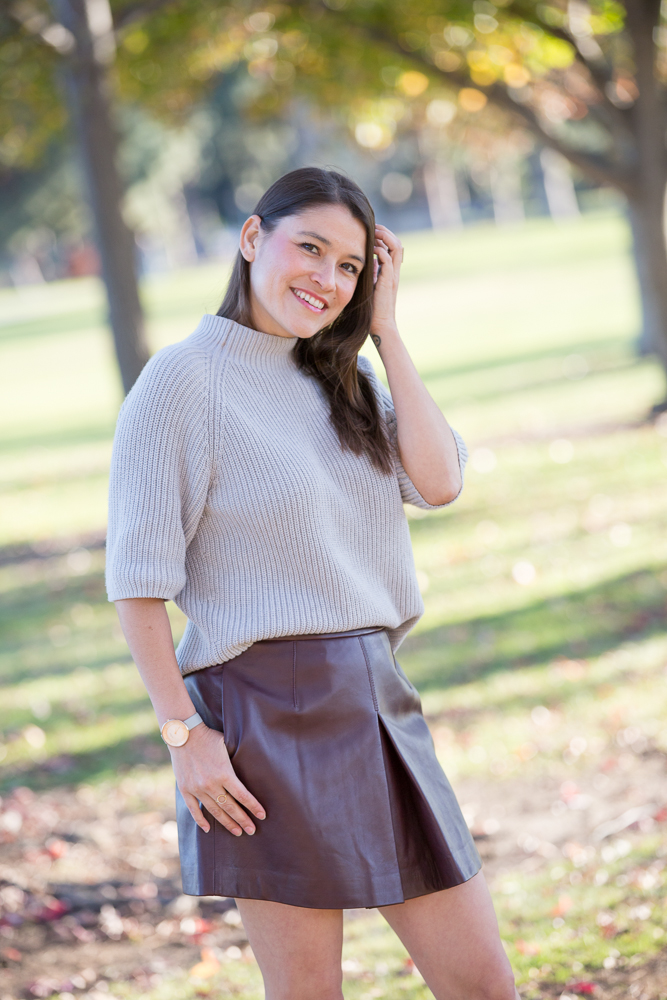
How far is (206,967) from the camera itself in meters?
3.74

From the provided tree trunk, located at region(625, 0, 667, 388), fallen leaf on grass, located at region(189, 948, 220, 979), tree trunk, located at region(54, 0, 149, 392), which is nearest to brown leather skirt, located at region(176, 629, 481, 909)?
fallen leaf on grass, located at region(189, 948, 220, 979)

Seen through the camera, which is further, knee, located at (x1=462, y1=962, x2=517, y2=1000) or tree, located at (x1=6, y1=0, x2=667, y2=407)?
Answer: tree, located at (x1=6, y1=0, x2=667, y2=407)

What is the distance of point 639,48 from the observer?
31.5 ft

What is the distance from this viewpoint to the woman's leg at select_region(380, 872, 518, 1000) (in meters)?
2.25

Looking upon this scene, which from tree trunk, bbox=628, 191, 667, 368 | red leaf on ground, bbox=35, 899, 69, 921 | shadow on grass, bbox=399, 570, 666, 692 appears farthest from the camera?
tree trunk, bbox=628, 191, 667, 368

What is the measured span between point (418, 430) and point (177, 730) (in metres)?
0.87

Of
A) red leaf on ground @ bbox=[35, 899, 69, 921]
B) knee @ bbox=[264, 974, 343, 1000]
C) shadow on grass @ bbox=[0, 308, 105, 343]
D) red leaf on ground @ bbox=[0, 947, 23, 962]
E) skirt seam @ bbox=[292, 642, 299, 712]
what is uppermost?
shadow on grass @ bbox=[0, 308, 105, 343]

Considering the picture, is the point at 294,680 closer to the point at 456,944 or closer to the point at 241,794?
the point at 241,794

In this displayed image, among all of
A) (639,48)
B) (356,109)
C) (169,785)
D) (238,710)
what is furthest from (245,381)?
(356,109)

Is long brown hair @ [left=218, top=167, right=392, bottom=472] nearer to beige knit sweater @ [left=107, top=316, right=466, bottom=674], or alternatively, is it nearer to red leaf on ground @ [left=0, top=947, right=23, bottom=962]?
beige knit sweater @ [left=107, top=316, right=466, bottom=674]

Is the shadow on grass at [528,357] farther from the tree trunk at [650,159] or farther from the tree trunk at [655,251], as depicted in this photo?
the tree trunk at [650,159]

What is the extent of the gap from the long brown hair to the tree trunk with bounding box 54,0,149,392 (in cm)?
636

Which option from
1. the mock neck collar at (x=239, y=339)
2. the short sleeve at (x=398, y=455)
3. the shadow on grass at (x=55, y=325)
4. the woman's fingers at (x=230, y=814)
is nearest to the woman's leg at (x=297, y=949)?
the woman's fingers at (x=230, y=814)

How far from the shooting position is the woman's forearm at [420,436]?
2498 millimetres
